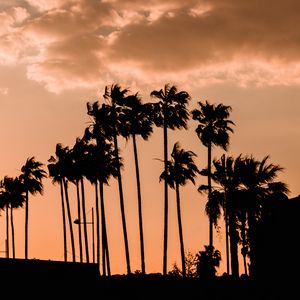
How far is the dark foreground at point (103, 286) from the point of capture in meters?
40.8

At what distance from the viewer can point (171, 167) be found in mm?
78125

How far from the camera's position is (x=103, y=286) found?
47031 mm

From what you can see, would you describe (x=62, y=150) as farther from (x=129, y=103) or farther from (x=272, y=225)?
(x=272, y=225)

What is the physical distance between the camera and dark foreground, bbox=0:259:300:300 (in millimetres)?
40844

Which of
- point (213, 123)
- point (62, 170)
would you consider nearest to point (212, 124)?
point (213, 123)

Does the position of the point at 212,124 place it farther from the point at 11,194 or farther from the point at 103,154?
the point at 11,194

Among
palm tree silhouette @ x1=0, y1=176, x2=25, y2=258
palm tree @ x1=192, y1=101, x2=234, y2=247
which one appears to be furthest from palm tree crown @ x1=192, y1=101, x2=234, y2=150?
palm tree silhouette @ x1=0, y1=176, x2=25, y2=258

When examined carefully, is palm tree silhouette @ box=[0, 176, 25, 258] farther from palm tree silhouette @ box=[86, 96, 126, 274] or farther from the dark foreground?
the dark foreground

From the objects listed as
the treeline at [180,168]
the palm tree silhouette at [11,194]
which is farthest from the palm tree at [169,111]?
the palm tree silhouette at [11,194]

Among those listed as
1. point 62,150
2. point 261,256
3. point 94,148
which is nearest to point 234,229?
Result: point 261,256

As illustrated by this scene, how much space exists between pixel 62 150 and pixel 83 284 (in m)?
50.1

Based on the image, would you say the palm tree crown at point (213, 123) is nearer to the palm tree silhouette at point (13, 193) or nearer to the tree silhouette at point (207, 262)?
the tree silhouette at point (207, 262)

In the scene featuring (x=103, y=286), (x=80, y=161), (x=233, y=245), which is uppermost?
(x=80, y=161)

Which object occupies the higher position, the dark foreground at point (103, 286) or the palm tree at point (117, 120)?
the palm tree at point (117, 120)
